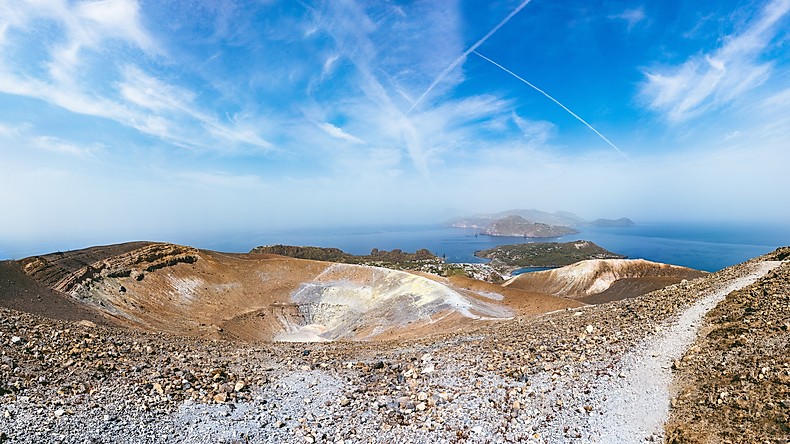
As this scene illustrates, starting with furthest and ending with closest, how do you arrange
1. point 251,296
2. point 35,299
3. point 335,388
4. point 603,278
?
point 603,278, point 251,296, point 35,299, point 335,388

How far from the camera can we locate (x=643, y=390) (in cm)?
1011

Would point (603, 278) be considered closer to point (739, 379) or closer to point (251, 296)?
point (251, 296)

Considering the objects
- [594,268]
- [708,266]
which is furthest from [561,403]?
[708,266]

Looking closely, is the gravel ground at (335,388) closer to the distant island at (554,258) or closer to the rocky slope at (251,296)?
the rocky slope at (251,296)

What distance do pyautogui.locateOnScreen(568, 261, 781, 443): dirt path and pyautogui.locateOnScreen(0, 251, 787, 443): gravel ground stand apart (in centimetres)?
5

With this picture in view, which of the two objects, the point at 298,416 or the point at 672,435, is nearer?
the point at 672,435

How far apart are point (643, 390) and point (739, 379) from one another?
2140mm

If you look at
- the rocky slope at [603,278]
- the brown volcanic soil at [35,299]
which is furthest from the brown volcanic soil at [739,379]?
the rocky slope at [603,278]

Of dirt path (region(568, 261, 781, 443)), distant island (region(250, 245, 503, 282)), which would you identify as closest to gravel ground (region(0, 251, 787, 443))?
dirt path (region(568, 261, 781, 443))

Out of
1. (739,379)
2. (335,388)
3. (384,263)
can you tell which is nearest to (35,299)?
(335,388)

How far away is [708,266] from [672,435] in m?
179

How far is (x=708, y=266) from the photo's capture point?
466 ft

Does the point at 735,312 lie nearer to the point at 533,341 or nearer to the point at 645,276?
the point at 533,341

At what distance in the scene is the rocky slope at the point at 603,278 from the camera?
212 feet
